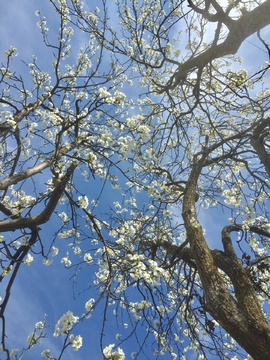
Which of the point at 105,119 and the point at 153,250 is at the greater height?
the point at 105,119

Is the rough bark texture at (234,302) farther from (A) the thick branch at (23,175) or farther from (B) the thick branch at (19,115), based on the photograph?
(B) the thick branch at (19,115)

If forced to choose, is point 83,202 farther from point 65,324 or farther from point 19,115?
point 19,115

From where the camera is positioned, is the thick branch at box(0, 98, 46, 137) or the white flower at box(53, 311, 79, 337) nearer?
the white flower at box(53, 311, 79, 337)

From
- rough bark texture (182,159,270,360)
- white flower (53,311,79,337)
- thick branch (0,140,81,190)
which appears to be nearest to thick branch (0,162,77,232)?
thick branch (0,140,81,190)

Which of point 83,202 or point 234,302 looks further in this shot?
point 83,202

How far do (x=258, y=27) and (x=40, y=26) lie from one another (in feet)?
16.5

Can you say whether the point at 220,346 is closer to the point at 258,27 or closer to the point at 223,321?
the point at 223,321

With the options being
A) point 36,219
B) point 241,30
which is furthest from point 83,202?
point 241,30

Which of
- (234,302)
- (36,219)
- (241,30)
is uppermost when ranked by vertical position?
(241,30)

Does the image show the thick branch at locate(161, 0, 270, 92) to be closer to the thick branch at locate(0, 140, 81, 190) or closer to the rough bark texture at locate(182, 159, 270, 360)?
the rough bark texture at locate(182, 159, 270, 360)

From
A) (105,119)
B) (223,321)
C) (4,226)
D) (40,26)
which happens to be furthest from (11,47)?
(223,321)

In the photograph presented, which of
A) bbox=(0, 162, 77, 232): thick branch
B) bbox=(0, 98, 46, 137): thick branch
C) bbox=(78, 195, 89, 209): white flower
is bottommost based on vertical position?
bbox=(0, 162, 77, 232): thick branch

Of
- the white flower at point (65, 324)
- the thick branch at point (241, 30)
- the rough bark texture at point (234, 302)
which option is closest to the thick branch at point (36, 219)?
the white flower at point (65, 324)

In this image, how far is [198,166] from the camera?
13.6 feet
